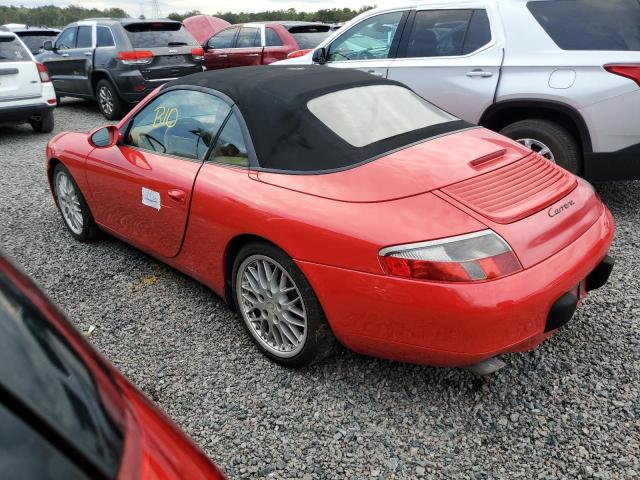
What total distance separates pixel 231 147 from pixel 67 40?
9344mm

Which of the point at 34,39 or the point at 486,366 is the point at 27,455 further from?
the point at 34,39

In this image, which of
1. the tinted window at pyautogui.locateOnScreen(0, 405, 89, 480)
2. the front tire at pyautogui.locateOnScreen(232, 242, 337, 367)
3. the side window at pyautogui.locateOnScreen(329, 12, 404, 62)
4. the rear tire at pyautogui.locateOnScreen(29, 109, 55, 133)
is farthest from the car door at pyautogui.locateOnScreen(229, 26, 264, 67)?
the tinted window at pyautogui.locateOnScreen(0, 405, 89, 480)

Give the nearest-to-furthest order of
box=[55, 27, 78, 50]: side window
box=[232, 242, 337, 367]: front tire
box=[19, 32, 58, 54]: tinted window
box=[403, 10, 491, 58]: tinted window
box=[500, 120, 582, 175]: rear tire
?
box=[232, 242, 337, 367]: front tire
box=[500, 120, 582, 175]: rear tire
box=[403, 10, 491, 58]: tinted window
box=[55, 27, 78, 50]: side window
box=[19, 32, 58, 54]: tinted window

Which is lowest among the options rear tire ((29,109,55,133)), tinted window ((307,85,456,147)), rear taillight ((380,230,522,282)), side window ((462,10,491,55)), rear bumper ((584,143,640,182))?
rear tire ((29,109,55,133))

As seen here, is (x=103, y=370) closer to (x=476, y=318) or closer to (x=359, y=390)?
(x=476, y=318)

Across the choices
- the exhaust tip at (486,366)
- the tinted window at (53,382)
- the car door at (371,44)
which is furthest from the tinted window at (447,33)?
the tinted window at (53,382)

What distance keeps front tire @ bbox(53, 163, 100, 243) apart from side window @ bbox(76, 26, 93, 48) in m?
6.48

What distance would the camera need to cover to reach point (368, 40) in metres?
5.61

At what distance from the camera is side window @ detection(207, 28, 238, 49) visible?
10.9 meters

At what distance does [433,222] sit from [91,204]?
2.72 m

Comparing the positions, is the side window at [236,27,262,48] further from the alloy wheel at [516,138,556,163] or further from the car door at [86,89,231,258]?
the car door at [86,89,231,258]

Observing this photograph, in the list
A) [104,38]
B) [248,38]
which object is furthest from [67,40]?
[248,38]

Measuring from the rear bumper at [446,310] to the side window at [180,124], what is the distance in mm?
1093

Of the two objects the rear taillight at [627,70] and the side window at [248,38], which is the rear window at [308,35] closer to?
the side window at [248,38]
